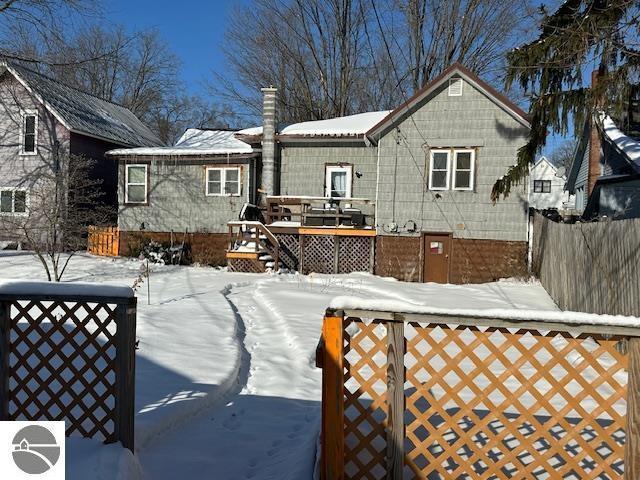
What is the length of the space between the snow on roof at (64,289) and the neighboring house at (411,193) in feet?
43.3

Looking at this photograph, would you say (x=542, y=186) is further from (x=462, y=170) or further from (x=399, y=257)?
(x=399, y=257)

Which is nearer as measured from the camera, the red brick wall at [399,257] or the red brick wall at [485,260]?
the red brick wall at [485,260]

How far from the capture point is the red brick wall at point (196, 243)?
18766 mm

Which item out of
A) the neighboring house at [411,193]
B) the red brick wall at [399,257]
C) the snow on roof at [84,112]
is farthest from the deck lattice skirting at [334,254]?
the snow on roof at [84,112]

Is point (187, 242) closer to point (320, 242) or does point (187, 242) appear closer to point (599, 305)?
point (320, 242)

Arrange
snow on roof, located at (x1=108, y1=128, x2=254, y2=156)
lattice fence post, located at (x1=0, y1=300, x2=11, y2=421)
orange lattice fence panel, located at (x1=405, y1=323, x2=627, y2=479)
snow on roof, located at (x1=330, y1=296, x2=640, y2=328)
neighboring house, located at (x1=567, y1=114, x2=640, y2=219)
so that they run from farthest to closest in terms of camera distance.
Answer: snow on roof, located at (x1=108, y1=128, x2=254, y2=156) → neighboring house, located at (x1=567, y1=114, x2=640, y2=219) → lattice fence post, located at (x1=0, y1=300, x2=11, y2=421) → orange lattice fence panel, located at (x1=405, y1=323, x2=627, y2=479) → snow on roof, located at (x1=330, y1=296, x2=640, y2=328)

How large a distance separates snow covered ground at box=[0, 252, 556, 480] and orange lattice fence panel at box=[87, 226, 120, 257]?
576 centimetres

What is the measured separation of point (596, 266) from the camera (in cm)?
781

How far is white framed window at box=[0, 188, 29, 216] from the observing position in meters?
19.4

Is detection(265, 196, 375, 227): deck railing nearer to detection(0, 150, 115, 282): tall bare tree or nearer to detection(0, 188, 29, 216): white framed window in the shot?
detection(0, 150, 115, 282): tall bare tree

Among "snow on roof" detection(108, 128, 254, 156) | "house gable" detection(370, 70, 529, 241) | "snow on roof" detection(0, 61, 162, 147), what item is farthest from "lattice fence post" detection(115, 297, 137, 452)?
"snow on roof" detection(0, 61, 162, 147)

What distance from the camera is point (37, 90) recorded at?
19109 mm

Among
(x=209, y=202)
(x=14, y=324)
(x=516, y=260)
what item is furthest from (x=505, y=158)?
(x=14, y=324)

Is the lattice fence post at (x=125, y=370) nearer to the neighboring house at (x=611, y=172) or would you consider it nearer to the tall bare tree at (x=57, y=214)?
→ the tall bare tree at (x=57, y=214)
